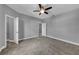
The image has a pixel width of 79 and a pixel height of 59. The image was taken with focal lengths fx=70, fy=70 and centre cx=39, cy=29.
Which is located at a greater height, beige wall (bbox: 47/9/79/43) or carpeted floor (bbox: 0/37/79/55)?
beige wall (bbox: 47/9/79/43)

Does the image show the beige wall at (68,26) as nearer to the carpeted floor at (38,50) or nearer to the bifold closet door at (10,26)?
the carpeted floor at (38,50)

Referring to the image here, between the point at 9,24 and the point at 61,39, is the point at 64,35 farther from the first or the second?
the point at 9,24

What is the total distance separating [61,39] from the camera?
4.50 meters

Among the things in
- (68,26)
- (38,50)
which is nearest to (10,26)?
(38,50)

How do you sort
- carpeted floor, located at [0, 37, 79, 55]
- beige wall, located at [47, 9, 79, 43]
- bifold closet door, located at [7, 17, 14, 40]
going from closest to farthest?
carpeted floor, located at [0, 37, 79, 55], beige wall, located at [47, 9, 79, 43], bifold closet door, located at [7, 17, 14, 40]

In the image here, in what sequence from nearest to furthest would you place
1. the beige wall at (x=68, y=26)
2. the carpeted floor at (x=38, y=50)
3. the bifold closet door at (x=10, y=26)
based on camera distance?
the carpeted floor at (x=38, y=50), the beige wall at (x=68, y=26), the bifold closet door at (x=10, y=26)

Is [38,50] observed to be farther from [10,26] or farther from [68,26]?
[10,26]

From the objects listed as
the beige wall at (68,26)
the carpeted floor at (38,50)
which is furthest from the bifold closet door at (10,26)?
the beige wall at (68,26)

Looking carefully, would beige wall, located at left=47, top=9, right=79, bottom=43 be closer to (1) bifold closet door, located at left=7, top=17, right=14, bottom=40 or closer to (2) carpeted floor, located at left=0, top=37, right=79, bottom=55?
(2) carpeted floor, located at left=0, top=37, right=79, bottom=55

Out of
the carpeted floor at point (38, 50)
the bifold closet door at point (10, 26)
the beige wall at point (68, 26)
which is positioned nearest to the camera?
the carpeted floor at point (38, 50)

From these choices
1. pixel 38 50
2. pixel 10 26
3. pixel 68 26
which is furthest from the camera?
pixel 10 26

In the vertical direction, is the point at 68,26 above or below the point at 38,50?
above

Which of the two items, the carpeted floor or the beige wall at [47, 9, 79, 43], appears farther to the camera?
the beige wall at [47, 9, 79, 43]

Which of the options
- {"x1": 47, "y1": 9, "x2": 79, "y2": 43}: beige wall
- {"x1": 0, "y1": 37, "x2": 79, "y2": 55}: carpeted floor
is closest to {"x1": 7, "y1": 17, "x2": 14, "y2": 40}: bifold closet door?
{"x1": 0, "y1": 37, "x2": 79, "y2": 55}: carpeted floor
